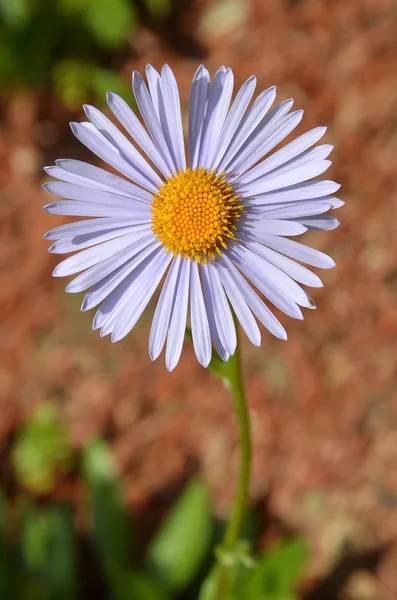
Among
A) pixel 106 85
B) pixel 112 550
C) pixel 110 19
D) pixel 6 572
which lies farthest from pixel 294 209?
pixel 110 19

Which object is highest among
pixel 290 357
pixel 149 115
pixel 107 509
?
pixel 149 115

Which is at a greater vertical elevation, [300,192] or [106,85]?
[106,85]

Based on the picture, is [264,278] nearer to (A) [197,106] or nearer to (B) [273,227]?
(B) [273,227]

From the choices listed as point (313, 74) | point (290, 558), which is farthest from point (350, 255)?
point (290, 558)

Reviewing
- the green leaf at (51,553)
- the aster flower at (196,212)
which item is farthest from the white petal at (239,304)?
the green leaf at (51,553)

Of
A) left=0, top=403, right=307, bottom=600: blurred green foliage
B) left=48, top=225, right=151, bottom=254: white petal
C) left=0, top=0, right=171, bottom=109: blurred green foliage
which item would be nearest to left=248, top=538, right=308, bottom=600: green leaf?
left=0, top=403, right=307, bottom=600: blurred green foliage

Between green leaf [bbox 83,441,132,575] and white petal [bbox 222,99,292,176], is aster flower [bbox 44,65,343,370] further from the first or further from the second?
green leaf [bbox 83,441,132,575]
